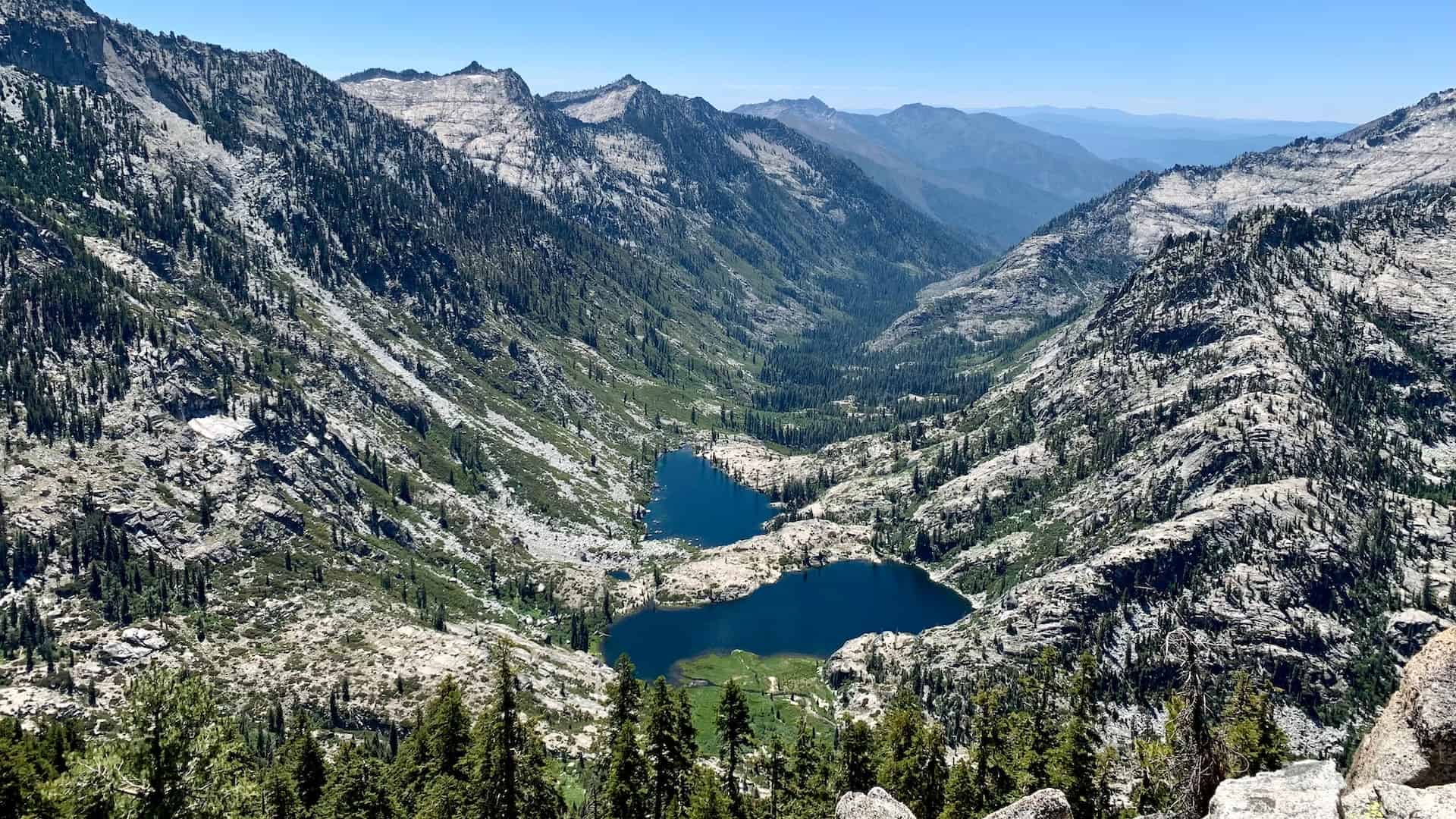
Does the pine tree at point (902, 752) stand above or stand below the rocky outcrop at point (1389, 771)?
below

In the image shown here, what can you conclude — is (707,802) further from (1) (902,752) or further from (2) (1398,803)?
(2) (1398,803)

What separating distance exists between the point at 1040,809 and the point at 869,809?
7760 mm

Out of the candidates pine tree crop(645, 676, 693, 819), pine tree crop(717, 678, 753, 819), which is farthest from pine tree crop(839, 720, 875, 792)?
pine tree crop(645, 676, 693, 819)

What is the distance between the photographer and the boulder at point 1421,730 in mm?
27281

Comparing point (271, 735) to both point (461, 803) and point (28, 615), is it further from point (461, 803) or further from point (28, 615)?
point (461, 803)

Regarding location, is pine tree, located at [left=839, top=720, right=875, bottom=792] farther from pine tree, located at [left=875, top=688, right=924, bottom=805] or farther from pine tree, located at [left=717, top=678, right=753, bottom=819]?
pine tree, located at [left=717, top=678, right=753, bottom=819]

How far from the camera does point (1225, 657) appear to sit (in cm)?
18950

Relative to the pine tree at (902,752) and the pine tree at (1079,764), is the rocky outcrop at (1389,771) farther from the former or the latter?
the pine tree at (902,752)

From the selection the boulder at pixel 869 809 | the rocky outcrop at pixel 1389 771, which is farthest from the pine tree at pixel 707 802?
the rocky outcrop at pixel 1389 771

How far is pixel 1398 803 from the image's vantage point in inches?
979

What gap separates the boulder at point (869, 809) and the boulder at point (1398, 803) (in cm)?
1845

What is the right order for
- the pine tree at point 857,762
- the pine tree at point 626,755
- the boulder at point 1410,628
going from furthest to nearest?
the boulder at point 1410,628 → the pine tree at point 857,762 → the pine tree at point 626,755

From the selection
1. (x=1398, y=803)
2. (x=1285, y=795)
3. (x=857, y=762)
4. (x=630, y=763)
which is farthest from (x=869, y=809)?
(x=857, y=762)

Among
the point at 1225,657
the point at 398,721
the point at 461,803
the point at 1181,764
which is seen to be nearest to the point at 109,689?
the point at 398,721
